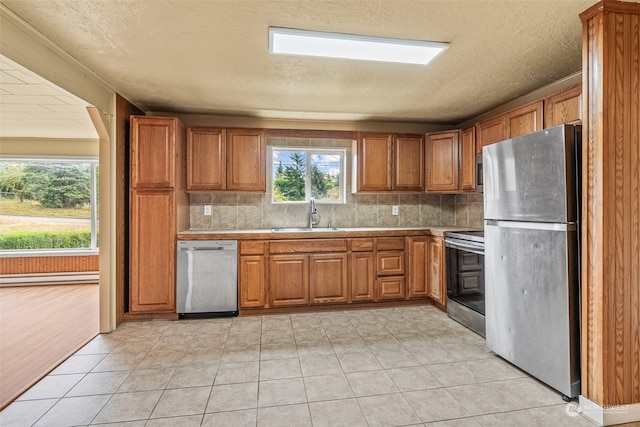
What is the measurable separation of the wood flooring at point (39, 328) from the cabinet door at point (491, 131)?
14.4ft

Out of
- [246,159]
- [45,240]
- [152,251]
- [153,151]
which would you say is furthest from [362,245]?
[45,240]

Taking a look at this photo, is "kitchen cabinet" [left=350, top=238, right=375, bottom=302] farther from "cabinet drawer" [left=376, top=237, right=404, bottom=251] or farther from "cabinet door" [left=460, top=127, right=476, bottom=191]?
"cabinet door" [left=460, top=127, right=476, bottom=191]

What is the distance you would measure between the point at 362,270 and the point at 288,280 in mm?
887

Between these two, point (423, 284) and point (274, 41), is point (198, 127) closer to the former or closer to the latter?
point (274, 41)

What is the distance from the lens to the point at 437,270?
12.1ft

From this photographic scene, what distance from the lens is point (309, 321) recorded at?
3395 millimetres

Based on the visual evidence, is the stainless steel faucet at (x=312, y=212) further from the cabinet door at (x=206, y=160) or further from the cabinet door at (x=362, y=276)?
the cabinet door at (x=206, y=160)

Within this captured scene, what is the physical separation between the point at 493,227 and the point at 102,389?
3075mm

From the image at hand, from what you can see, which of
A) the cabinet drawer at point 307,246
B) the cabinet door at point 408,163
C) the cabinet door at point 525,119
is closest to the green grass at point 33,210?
the cabinet drawer at point 307,246

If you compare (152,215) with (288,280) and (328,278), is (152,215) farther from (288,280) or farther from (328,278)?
(328,278)

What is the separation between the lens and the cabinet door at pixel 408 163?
13.6 feet

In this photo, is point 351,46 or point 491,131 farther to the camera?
point 491,131

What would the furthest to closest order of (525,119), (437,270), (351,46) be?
(437,270)
(525,119)
(351,46)

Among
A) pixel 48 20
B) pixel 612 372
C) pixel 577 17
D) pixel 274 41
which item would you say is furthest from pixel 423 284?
pixel 48 20
